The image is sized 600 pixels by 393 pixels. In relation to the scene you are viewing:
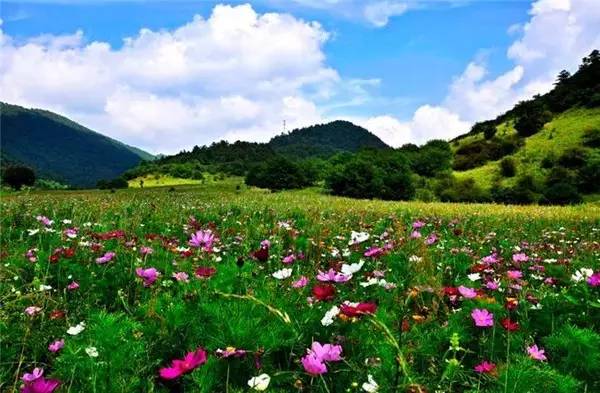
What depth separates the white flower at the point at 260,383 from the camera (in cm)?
170

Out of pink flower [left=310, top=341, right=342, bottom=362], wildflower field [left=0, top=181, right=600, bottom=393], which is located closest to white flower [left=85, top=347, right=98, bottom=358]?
wildflower field [left=0, top=181, right=600, bottom=393]

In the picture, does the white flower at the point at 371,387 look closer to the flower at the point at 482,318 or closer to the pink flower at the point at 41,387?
the flower at the point at 482,318

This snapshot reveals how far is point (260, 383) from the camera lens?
173cm

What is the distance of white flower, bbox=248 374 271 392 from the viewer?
1.70 m

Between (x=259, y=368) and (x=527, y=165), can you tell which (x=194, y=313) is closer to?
(x=259, y=368)

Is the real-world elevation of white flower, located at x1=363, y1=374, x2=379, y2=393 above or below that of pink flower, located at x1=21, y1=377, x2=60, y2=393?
above

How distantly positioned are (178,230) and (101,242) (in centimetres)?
316

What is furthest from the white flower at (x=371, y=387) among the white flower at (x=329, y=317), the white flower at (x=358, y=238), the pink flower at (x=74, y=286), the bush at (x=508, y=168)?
the bush at (x=508, y=168)

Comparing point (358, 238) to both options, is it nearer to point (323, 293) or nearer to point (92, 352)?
point (323, 293)

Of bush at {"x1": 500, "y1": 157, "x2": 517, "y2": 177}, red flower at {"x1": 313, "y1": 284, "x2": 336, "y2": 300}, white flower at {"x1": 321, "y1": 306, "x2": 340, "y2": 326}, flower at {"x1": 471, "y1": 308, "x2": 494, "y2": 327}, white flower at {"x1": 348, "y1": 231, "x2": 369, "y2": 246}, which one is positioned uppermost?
bush at {"x1": 500, "y1": 157, "x2": 517, "y2": 177}

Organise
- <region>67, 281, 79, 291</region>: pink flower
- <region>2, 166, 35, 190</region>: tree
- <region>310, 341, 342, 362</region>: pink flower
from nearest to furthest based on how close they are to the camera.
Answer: <region>310, 341, 342, 362</region>: pink flower, <region>67, 281, 79, 291</region>: pink flower, <region>2, 166, 35, 190</region>: tree

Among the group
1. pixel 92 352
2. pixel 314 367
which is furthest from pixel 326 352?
pixel 92 352

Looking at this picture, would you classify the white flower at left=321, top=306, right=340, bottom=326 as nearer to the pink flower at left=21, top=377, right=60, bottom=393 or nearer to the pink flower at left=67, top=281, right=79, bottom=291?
the pink flower at left=21, top=377, right=60, bottom=393

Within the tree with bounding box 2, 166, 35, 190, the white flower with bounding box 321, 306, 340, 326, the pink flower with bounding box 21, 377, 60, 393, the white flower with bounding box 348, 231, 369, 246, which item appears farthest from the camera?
the tree with bounding box 2, 166, 35, 190
